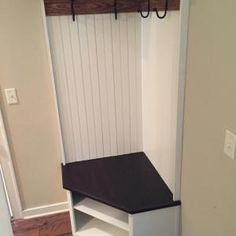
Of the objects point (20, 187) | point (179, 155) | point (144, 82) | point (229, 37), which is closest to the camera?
point (229, 37)

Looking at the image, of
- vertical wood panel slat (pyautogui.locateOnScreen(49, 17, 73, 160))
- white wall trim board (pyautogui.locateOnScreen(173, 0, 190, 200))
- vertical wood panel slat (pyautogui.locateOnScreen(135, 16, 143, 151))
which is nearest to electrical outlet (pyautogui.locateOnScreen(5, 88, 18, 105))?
vertical wood panel slat (pyautogui.locateOnScreen(49, 17, 73, 160))

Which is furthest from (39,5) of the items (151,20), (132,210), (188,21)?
(132,210)

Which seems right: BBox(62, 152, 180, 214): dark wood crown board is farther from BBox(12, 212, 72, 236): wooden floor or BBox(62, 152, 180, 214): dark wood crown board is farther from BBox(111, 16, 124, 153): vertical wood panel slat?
BBox(12, 212, 72, 236): wooden floor

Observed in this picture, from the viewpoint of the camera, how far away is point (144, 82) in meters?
2.00

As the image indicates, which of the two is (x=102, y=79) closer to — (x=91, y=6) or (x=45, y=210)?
(x=91, y=6)

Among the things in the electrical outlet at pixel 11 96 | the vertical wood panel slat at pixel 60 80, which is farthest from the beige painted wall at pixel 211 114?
the electrical outlet at pixel 11 96

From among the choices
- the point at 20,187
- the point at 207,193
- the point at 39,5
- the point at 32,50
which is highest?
the point at 39,5

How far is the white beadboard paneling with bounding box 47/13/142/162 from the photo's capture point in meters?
1.83

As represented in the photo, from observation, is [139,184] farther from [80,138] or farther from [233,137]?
[233,137]

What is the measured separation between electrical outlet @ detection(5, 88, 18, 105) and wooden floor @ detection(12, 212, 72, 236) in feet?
3.41

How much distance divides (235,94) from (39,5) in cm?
138

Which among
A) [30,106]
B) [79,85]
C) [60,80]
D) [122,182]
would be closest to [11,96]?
[30,106]

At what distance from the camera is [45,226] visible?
221cm

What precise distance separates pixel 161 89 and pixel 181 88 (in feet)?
1.08
